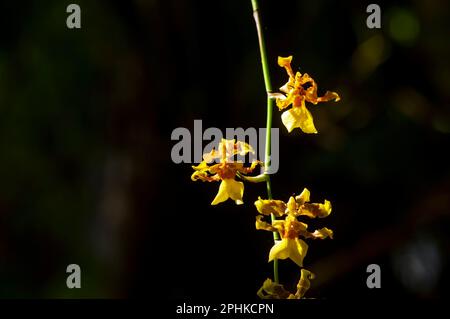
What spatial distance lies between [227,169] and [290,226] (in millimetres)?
122

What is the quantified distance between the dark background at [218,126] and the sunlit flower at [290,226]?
1095mm

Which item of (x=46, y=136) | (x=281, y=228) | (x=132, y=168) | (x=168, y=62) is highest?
(x=168, y=62)

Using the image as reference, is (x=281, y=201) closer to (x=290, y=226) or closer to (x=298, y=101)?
(x=290, y=226)

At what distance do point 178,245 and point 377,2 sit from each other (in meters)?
0.95

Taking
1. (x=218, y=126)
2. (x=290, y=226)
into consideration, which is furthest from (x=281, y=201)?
(x=218, y=126)

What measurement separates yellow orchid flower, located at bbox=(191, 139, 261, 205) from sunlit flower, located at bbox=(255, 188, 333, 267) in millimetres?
45

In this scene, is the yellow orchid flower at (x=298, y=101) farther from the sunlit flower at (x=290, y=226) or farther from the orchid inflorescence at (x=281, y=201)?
the sunlit flower at (x=290, y=226)

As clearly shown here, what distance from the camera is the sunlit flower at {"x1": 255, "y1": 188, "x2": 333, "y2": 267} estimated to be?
1.01 metres

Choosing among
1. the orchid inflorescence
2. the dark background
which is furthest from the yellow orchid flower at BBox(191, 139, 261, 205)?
the dark background

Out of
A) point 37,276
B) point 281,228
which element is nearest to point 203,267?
point 37,276

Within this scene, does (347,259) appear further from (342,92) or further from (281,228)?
(281,228)

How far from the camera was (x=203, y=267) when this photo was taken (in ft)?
7.28

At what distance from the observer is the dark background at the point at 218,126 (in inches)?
85.7

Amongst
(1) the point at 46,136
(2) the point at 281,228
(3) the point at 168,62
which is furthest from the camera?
(1) the point at 46,136
